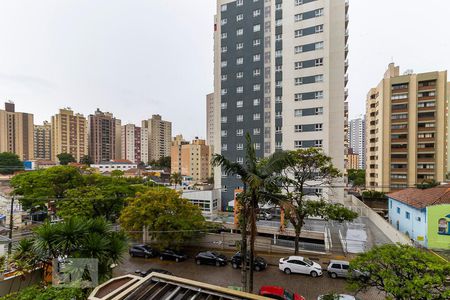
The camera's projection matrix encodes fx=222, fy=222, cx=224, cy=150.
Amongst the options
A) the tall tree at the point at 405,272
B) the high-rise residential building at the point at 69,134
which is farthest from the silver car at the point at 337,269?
the high-rise residential building at the point at 69,134

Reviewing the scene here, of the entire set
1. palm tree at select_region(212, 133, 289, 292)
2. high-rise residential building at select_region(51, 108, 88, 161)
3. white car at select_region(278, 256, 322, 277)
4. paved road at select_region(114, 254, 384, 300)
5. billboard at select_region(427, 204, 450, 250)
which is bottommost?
paved road at select_region(114, 254, 384, 300)

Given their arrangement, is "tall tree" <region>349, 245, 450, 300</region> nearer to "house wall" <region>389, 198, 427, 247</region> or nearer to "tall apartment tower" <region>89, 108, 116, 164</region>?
"house wall" <region>389, 198, 427, 247</region>

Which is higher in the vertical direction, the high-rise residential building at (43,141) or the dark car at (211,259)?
the high-rise residential building at (43,141)

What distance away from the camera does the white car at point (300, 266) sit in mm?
15445

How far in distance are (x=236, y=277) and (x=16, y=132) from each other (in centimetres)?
10975

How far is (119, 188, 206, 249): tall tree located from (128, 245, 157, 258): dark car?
6.73ft

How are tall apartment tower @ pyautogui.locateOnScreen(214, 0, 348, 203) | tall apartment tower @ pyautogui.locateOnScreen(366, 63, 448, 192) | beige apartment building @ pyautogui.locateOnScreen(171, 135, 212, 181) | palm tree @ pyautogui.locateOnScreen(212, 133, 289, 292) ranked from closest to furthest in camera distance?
palm tree @ pyautogui.locateOnScreen(212, 133, 289, 292)
tall apartment tower @ pyautogui.locateOnScreen(214, 0, 348, 203)
tall apartment tower @ pyautogui.locateOnScreen(366, 63, 448, 192)
beige apartment building @ pyautogui.locateOnScreen(171, 135, 212, 181)

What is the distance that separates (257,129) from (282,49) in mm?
13376

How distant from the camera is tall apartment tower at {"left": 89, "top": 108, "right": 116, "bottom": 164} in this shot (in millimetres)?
100062

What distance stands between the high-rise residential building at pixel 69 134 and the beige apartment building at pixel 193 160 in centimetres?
4392

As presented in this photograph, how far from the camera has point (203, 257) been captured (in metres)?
17.8

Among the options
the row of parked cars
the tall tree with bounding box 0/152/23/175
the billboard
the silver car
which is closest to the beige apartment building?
the tall tree with bounding box 0/152/23/175
